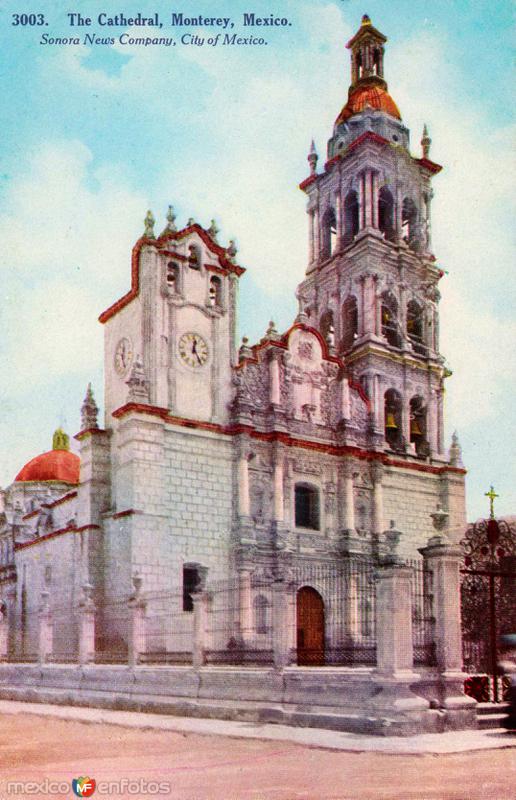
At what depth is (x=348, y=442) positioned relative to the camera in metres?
27.7

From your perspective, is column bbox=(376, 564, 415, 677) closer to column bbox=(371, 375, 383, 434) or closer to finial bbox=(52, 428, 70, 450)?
column bbox=(371, 375, 383, 434)

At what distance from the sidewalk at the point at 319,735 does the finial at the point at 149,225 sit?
44.8ft

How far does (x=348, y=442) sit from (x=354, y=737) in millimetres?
16444

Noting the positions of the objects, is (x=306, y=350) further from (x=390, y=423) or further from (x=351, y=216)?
(x=351, y=216)

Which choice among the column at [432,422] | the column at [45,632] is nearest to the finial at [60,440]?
the column at [432,422]

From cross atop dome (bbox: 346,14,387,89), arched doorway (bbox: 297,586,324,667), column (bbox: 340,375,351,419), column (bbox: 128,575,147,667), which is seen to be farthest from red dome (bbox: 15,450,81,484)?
column (bbox: 128,575,147,667)

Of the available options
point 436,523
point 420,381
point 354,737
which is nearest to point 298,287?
point 420,381

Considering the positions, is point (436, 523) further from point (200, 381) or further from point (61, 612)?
point (61, 612)

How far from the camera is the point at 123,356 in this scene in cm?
2588

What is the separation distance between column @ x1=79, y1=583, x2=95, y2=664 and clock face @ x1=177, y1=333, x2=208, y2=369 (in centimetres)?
711

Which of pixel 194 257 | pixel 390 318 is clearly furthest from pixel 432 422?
pixel 194 257

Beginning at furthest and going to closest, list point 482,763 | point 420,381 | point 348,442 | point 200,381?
point 420,381, point 348,442, point 200,381, point 482,763

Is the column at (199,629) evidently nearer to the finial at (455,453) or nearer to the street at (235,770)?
the street at (235,770)

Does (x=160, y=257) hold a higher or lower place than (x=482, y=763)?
higher
